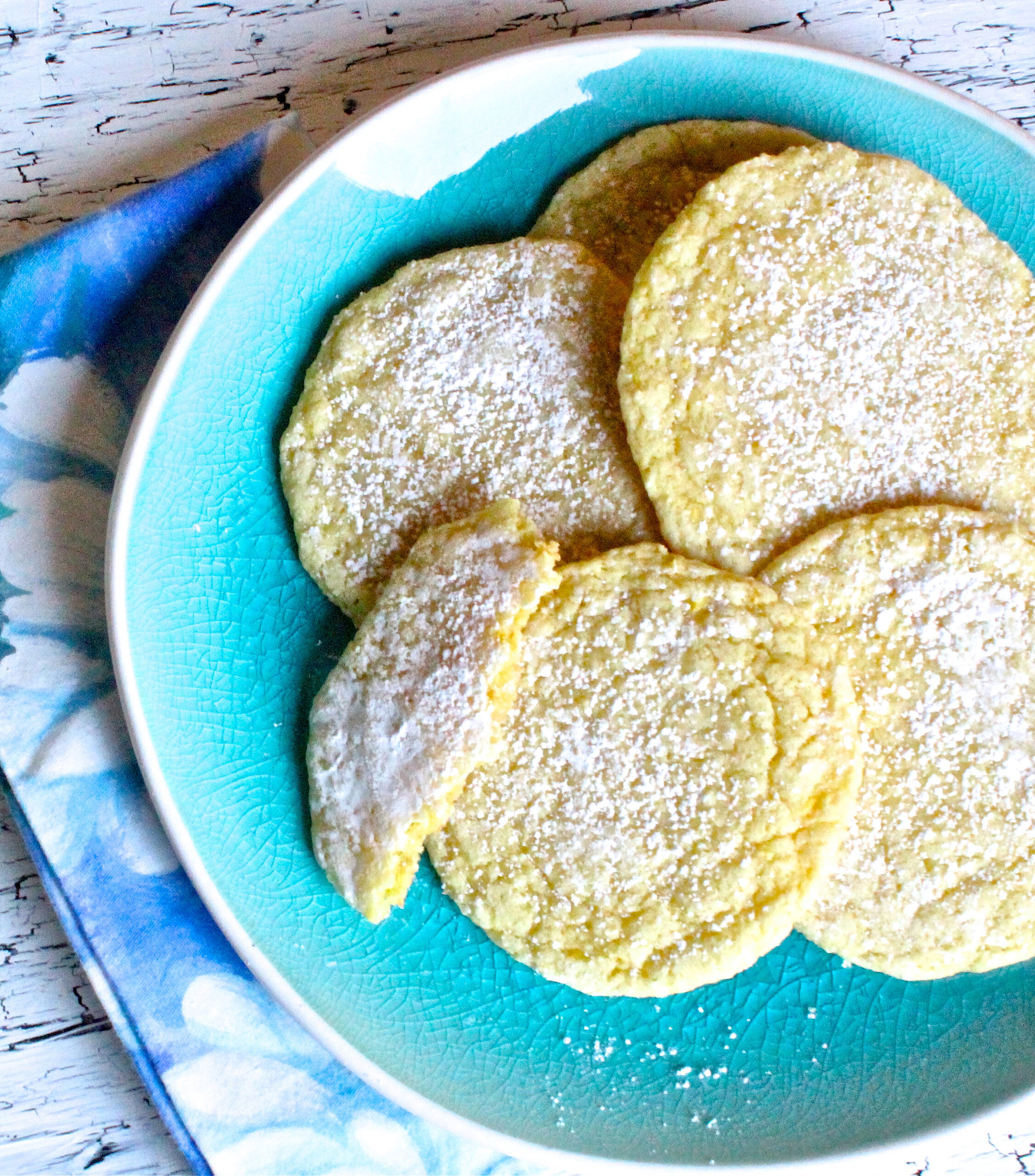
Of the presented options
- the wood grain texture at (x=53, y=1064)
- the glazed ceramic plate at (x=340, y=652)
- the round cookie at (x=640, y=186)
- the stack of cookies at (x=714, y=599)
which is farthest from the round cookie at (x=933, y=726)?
the wood grain texture at (x=53, y=1064)

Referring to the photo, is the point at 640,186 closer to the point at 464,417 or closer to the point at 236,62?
the point at 464,417

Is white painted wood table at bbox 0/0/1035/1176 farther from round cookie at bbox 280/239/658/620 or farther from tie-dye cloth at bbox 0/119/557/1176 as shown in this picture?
round cookie at bbox 280/239/658/620

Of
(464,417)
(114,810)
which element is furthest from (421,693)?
(114,810)

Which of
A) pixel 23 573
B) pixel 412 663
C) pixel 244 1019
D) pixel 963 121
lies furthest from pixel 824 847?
pixel 23 573

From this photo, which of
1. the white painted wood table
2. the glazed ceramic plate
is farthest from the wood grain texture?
the glazed ceramic plate

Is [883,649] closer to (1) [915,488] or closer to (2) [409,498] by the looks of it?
(1) [915,488]
